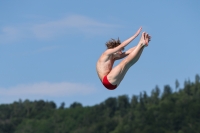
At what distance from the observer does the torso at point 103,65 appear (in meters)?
26.5

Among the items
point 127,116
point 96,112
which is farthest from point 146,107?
point 96,112

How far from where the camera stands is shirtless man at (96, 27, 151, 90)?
85.5 ft

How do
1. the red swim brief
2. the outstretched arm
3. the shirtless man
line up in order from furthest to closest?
the red swim brief
the shirtless man
the outstretched arm

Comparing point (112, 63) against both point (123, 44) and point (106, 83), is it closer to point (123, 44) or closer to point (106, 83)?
point (106, 83)

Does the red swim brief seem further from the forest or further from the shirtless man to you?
the forest

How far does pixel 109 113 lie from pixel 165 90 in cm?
1498

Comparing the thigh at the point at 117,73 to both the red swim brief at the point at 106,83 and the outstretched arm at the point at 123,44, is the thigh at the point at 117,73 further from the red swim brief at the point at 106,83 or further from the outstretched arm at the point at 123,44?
the outstretched arm at the point at 123,44

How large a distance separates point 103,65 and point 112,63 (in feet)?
1.39

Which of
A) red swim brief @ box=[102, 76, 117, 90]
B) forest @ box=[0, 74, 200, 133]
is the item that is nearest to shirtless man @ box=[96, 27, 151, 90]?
red swim brief @ box=[102, 76, 117, 90]

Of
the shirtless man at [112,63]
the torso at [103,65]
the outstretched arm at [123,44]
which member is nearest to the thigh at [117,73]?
the shirtless man at [112,63]

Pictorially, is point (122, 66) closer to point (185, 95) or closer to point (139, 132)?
point (139, 132)

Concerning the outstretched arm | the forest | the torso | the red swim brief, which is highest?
the forest

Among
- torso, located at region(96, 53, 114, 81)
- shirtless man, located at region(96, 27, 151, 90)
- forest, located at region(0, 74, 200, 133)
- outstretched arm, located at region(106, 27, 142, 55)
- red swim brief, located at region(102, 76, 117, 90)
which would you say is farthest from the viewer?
forest, located at region(0, 74, 200, 133)

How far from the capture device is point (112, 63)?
26.8 meters
